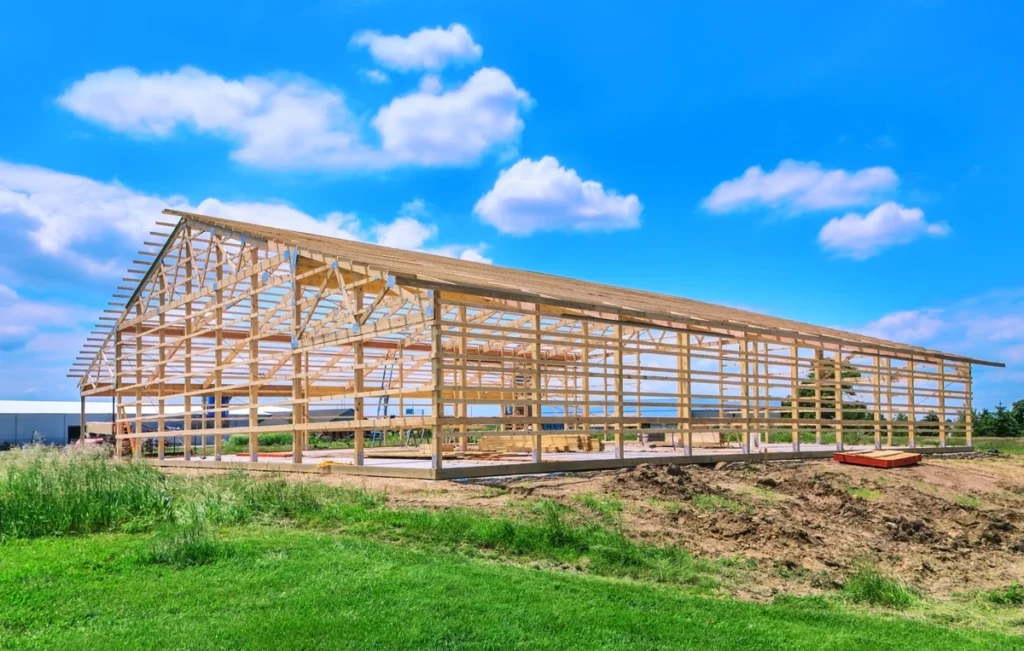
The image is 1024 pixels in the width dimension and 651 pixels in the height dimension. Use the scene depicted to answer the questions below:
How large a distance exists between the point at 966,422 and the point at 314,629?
82.9ft

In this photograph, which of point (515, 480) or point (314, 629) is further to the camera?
point (515, 480)

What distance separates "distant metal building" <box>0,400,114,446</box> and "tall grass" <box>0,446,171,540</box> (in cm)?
3600

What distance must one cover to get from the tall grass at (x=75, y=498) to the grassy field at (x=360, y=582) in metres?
0.02

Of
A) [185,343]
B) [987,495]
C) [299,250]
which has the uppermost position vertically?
[299,250]

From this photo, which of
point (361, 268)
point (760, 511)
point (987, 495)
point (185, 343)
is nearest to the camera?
point (760, 511)

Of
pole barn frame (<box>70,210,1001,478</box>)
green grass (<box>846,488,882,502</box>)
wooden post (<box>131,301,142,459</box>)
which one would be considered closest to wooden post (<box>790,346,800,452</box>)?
pole barn frame (<box>70,210,1001,478</box>)

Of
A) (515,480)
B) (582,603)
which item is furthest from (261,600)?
(515,480)

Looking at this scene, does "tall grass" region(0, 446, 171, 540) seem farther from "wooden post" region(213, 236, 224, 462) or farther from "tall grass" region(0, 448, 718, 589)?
"wooden post" region(213, 236, 224, 462)

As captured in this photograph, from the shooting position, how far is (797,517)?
11.3 meters

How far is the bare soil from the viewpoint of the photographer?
916 centimetres

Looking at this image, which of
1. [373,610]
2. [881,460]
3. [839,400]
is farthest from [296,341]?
[839,400]

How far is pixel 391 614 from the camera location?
5.94 m

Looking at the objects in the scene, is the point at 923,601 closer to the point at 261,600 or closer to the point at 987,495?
the point at 261,600

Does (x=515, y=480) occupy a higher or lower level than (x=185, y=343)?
lower
